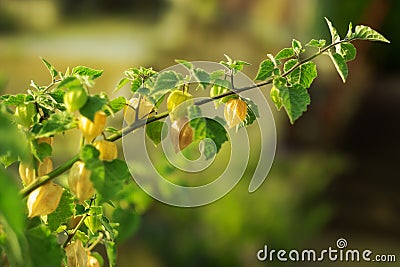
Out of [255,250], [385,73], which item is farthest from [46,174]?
[385,73]

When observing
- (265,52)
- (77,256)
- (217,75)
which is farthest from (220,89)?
(265,52)

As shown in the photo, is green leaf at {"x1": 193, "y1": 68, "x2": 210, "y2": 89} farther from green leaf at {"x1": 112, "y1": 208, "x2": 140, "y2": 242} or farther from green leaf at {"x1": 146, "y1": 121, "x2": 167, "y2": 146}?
green leaf at {"x1": 112, "y1": 208, "x2": 140, "y2": 242}

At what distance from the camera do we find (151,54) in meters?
2.83

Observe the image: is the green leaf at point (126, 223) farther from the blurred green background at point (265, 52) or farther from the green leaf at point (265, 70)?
the blurred green background at point (265, 52)

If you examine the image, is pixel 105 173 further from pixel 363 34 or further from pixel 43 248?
pixel 363 34

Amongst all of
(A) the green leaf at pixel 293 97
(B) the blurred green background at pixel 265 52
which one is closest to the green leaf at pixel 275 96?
(A) the green leaf at pixel 293 97

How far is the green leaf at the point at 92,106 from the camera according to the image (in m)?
0.37

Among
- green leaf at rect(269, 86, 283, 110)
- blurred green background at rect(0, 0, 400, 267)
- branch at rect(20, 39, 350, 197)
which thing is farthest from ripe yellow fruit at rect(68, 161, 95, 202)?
blurred green background at rect(0, 0, 400, 267)

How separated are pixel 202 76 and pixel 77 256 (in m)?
Result: 0.12

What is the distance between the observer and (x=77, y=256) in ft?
1.42

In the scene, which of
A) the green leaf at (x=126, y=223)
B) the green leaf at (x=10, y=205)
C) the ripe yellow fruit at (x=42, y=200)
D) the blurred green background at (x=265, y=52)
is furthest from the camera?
the blurred green background at (x=265, y=52)

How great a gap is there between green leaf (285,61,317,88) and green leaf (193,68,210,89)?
0.05 metres

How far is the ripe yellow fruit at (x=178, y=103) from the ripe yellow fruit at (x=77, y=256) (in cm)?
9

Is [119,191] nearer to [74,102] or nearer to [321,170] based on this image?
[74,102]
